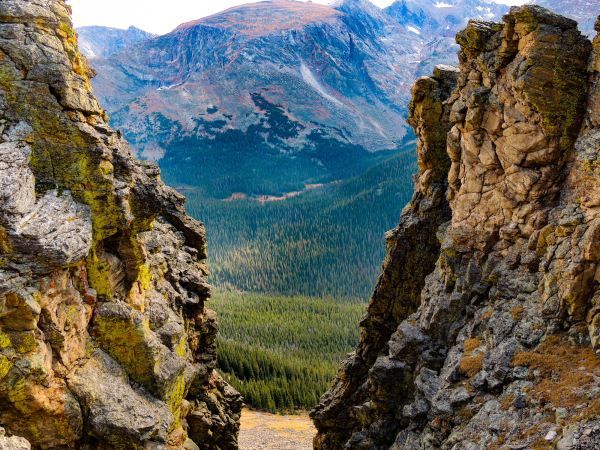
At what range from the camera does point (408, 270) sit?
133 ft

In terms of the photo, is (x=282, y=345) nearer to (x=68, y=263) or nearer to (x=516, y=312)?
(x=516, y=312)

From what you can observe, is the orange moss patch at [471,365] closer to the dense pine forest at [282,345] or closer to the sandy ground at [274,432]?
the sandy ground at [274,432]

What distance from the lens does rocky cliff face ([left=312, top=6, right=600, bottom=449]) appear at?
21.6 meters

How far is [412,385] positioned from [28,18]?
30.8m

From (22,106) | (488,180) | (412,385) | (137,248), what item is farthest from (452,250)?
(22,106)

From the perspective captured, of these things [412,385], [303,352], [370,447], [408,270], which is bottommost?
[303,352]

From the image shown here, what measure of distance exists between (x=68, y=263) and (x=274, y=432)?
207 ft

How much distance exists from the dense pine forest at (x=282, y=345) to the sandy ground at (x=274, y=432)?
470cm

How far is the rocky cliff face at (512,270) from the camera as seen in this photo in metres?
21.6

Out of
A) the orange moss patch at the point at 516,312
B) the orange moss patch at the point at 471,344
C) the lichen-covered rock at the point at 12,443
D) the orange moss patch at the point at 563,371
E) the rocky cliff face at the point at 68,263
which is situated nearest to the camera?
the orange moss patch at the point at 563,371

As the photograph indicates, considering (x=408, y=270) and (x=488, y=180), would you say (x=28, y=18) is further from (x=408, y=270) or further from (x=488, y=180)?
(x=408, y=270)

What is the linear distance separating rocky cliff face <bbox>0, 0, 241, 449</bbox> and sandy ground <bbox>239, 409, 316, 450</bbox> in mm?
42888

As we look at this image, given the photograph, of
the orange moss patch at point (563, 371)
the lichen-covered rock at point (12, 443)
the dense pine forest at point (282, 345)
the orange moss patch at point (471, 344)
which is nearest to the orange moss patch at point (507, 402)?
the orange moss patch at point (563, 371)

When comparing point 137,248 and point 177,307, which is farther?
point 177,307
